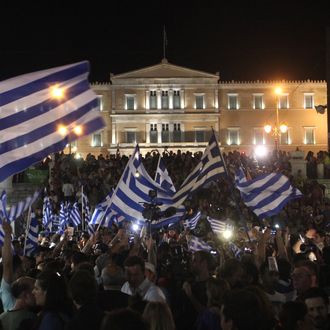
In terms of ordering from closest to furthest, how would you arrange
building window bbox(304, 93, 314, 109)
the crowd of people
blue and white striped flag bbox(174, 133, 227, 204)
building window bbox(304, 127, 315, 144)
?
the crowd of people, blue and white striped flag bbox(174, 133, 227, 204), building window bbox(304, 127, 315, 144), building window bbox(304, 93, 314, 109)

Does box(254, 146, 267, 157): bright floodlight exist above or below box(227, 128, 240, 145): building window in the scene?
below

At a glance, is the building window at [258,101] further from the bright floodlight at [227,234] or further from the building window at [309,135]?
the bright floodlight at [227,234]

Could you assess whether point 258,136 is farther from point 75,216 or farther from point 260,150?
point 75,216

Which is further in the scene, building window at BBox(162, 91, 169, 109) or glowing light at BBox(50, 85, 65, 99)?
building window at BBox(162, 91, 169, 109)

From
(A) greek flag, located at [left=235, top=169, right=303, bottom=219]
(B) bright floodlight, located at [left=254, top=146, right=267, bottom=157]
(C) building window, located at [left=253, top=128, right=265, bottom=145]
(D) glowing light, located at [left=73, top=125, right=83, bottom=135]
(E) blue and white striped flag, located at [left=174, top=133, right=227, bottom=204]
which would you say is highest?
(C) building window, located at [left=253, top=128, right=265, bottom=145]

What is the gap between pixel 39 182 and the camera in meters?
28.7

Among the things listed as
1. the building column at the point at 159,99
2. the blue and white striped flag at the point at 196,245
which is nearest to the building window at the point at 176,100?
the building column at the point at 159,99

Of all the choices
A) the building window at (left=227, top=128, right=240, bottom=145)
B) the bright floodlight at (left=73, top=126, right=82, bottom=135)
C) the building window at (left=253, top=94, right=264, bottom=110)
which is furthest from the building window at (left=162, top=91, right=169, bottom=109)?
the bright floodlight at (left=73, top=126, right=82, bottom=135)

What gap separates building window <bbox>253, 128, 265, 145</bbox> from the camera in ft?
226

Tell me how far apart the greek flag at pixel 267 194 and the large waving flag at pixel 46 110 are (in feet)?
17.4

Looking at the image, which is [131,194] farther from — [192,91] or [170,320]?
[192,91]

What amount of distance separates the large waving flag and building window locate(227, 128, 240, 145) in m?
62.7

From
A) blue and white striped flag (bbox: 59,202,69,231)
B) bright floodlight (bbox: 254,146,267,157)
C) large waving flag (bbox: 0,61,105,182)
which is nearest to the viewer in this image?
large waving flag (bbox: 0,61,105,182)

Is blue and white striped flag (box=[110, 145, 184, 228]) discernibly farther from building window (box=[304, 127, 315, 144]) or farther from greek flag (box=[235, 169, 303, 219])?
building window (box=[304, 127, 315, 144])
